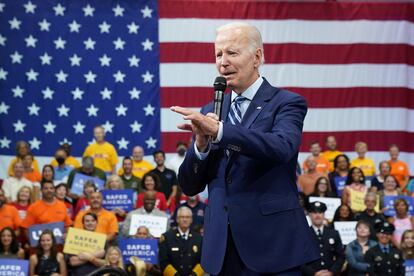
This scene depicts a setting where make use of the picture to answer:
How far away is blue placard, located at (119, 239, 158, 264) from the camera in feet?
30.2

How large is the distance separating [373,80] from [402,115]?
0.81m

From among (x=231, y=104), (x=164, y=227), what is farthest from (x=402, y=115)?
(x=231, y=104)

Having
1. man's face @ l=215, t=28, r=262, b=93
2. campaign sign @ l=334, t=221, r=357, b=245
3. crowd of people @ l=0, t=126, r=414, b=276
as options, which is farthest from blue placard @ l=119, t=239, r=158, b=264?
man's face @ l=215, t=28, r=262, b=93

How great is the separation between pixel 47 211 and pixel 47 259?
1000 millimetres

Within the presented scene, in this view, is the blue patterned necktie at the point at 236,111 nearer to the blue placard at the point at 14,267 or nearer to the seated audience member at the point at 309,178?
the blue placard at the point at 14,267

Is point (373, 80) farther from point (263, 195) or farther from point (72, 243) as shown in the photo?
point (263, 195)

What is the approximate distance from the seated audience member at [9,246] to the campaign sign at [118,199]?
4.61 feet

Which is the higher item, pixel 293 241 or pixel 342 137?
pixel 342 137

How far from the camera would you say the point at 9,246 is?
9.23 m

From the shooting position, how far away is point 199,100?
14.0 m

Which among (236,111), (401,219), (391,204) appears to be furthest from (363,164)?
(236,111)

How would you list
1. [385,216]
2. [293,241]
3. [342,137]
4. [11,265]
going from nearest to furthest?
[293,241], [11,265], [385,216], [342,137]

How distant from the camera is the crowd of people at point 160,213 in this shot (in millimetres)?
9156

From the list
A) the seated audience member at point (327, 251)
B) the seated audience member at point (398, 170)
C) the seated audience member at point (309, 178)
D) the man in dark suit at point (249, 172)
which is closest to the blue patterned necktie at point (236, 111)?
the man in dark suit at point (249, 172)
